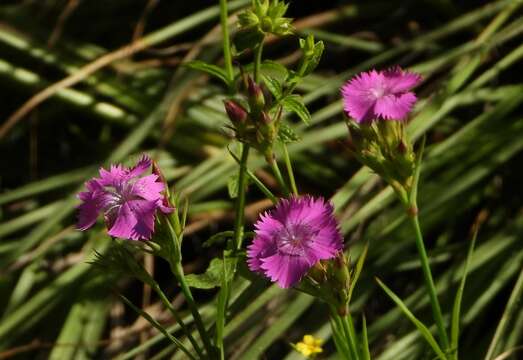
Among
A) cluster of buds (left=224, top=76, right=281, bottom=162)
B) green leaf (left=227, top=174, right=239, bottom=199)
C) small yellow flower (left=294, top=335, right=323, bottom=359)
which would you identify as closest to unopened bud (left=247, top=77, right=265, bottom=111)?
cluster of buds (left=224, top=76, right=281, bottom=162)

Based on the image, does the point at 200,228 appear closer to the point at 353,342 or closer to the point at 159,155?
the point at 159,155

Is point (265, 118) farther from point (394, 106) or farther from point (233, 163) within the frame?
point (233, 163)

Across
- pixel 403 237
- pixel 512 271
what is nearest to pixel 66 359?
pixel 403 237

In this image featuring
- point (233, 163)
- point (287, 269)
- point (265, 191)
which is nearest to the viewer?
point (287, 269)

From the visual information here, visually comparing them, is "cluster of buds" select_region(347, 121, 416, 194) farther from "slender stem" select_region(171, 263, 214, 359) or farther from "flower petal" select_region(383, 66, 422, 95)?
"slender stem" select_region(171, 263, 214, 359)

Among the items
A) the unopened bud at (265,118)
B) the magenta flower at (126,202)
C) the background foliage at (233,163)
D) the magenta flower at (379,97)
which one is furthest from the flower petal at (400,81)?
the background foliage at (233,163)

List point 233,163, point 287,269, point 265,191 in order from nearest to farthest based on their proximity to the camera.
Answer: point 287,269 → point 265,191 → point 233,163

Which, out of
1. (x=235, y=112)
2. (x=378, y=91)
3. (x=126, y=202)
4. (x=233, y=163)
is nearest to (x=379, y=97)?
(x=378, y=91)
